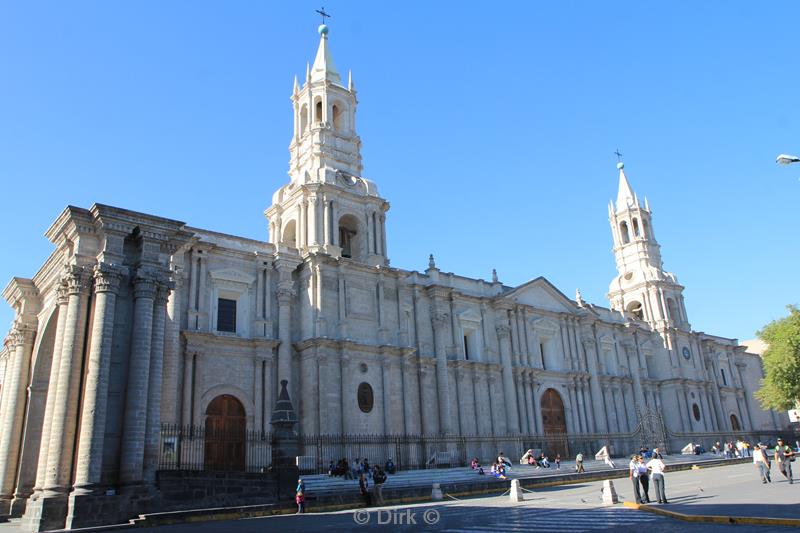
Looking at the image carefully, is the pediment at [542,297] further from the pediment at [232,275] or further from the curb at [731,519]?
the curb at [731,519]

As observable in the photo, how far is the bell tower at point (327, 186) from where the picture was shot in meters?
33.2

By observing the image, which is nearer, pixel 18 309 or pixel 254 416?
pixel 18 309

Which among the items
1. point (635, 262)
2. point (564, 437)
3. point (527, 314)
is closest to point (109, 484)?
point (564, 437)

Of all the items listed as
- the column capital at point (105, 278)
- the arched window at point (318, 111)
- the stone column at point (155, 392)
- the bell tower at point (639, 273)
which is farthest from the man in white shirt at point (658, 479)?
the bell tower at point (639, 273)

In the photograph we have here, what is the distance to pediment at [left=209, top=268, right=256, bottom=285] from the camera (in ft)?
94.7

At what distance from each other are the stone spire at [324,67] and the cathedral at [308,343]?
0.54ft

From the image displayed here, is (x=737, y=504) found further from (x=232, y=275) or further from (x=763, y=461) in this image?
(x=232, y=275)

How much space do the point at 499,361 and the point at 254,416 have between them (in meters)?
16.1

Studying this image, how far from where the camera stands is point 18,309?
24594 mm

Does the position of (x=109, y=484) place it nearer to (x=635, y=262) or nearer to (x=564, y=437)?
(x=564, y=437)

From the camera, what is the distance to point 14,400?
22.2 metres

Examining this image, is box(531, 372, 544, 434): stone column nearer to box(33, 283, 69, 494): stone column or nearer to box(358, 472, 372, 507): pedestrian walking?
box(358, 472, 372, 507): pedestrian walking

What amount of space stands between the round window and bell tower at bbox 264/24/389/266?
6.80 metres

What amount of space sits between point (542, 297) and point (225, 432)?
2413cm
